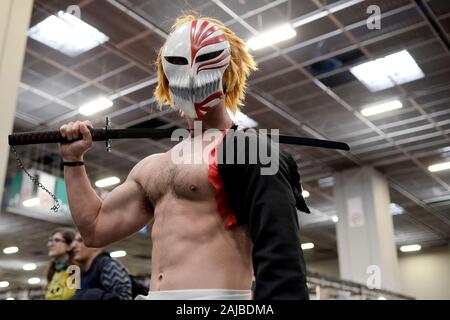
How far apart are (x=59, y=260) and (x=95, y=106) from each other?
4376 millimetres

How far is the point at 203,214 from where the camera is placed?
3.68ft

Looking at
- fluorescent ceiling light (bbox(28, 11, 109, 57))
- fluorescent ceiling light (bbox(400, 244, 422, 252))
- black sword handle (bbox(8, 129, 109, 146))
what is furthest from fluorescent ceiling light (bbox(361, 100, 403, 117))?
black sword handle (bbox(8, 129, 109, 146))

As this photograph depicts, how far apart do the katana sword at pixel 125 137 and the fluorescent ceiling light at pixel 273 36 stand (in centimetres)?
474

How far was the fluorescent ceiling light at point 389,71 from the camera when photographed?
20.1 ft

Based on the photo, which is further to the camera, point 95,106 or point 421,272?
point 421,272

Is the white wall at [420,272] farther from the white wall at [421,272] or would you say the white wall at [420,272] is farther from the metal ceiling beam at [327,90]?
the metal ceiling beam at [327,90]

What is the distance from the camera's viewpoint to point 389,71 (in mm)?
6484

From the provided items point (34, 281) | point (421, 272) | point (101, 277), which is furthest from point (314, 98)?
point (34, 281)

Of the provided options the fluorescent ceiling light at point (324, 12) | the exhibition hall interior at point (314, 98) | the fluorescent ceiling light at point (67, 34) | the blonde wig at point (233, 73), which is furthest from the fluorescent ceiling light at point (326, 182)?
the blonde wig at point (233, 73)

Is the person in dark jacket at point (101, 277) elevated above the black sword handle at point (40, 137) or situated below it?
below

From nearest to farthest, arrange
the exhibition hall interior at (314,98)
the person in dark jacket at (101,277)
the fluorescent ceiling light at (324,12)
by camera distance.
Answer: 1. the person in dark jacket at (101,277)
2. the fluorescent ceiling light at (324,12)
3. the exhibition hall interior at (314,98)

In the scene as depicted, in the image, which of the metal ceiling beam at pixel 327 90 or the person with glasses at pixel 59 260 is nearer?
the person with glasses at pixel 59 260

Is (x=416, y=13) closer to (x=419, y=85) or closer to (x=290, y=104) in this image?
(x=419, y=85)

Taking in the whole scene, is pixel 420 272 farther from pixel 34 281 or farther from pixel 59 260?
pixel 34 281
